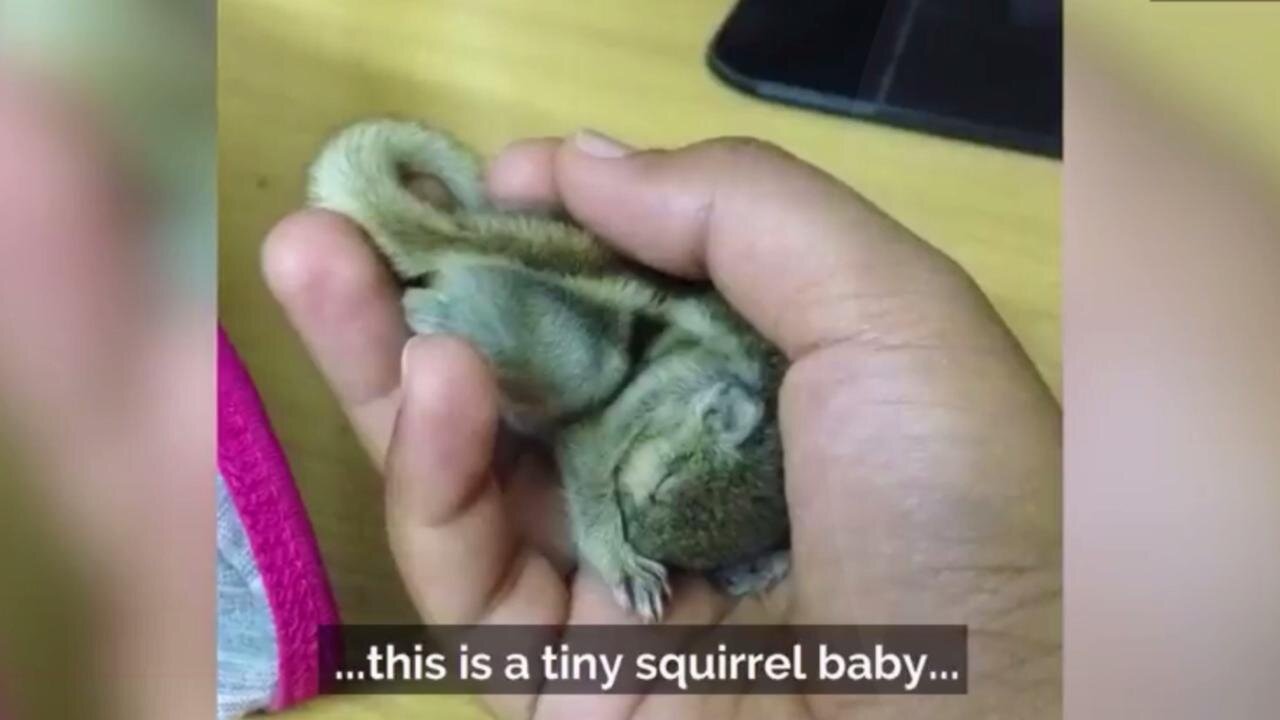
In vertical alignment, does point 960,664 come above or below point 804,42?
below

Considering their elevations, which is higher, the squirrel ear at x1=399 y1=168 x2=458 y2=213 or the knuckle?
the knuckle

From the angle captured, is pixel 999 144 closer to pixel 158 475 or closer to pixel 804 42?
pixel 804 42

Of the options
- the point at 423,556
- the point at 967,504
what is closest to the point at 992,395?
the point at 967,504

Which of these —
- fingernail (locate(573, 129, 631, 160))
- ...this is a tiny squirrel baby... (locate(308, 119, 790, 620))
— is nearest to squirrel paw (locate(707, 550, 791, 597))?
...this is a tiny squirrel baby... (locate(308, 119, 790, 620))

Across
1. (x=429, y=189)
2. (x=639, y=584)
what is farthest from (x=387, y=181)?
(x=639, y=584)

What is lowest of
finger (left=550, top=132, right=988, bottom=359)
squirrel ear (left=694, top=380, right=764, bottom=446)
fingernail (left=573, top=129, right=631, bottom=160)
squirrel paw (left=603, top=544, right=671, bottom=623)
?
squirrel paw (left=603, top=544, right=671, bottom=623)

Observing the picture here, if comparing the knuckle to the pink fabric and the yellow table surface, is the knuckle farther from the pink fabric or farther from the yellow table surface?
the pink fabric

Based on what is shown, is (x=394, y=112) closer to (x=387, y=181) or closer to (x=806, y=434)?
(x=387, y=181)
